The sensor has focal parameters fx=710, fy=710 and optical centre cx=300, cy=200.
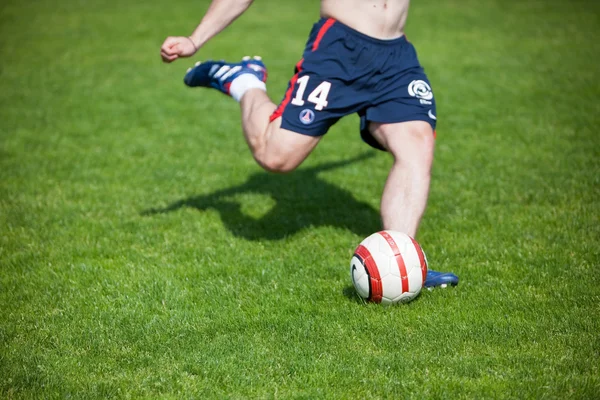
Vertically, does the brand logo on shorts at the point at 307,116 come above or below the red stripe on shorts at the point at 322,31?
below

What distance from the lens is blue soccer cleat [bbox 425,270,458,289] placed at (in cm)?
480

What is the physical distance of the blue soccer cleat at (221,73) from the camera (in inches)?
224

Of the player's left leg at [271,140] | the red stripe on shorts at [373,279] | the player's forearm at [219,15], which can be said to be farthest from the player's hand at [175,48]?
the red stripe on shorts at [373,279]

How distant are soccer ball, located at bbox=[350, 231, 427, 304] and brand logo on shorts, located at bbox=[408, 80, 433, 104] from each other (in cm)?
111

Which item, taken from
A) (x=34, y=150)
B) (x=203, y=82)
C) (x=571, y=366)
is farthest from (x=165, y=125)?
(x=571, y=366)

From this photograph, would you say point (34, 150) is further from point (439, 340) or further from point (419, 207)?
point (439, 340)

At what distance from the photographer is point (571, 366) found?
3818 mm

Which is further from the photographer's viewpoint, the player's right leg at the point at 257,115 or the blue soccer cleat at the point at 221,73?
the blue soccer cleat at the point at 221,73

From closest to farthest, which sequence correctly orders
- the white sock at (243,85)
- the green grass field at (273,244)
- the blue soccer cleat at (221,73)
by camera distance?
1. the green grass field at (273,244)
2. the white sock at (243,85)
3. the blue soccer cleat at (221,73)

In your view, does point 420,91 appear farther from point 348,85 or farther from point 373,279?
point 373,279

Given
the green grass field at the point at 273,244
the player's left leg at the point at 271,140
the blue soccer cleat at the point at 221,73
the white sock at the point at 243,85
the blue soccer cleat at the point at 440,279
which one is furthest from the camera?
the blue soccer cleat at the point at 221,73

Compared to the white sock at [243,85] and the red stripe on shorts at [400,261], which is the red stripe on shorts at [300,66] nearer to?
the white sock at [243,85]

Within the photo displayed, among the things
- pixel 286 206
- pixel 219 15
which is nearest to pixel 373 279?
pixel 219 15

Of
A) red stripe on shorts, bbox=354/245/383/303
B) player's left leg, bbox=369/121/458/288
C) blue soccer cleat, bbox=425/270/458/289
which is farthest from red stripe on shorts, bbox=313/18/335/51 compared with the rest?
blue soccer cleat, bbox=425/270/458/289
